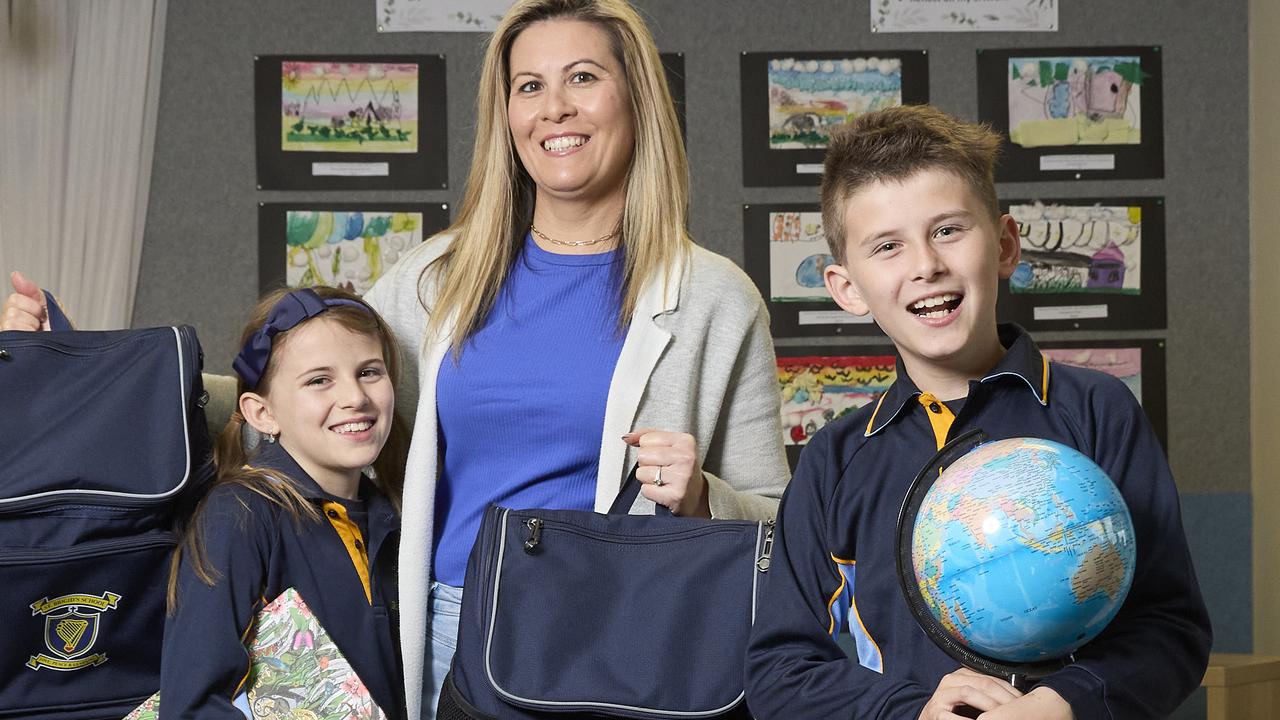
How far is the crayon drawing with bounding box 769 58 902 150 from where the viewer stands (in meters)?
4.12

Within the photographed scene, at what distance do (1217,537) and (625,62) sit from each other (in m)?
3.36

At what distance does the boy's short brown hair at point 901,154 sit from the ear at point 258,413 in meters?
0.90

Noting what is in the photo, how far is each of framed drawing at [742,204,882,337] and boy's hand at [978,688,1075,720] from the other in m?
3.10

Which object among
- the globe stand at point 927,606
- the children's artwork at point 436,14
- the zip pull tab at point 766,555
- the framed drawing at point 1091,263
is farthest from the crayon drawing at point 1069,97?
the globe stand at point 927,606

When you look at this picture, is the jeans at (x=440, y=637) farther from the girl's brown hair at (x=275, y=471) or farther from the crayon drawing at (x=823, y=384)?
the crayon drawing at (x=823, y=384)

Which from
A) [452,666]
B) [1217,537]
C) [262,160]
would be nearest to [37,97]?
[262,160]

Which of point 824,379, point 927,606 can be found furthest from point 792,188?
point 927,606

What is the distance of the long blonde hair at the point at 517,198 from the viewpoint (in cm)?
172

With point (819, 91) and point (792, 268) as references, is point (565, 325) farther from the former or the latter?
point (819, 91)

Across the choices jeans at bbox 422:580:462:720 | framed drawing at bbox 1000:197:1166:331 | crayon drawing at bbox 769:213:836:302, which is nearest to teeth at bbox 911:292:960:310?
jeans at bbox 422:580:462:720

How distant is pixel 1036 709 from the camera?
1049mm

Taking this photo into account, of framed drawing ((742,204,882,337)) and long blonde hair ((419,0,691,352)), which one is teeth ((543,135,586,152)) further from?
framed drawing ((742,204,882,337))

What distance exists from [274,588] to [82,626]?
0.24 metres

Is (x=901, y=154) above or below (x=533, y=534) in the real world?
above
